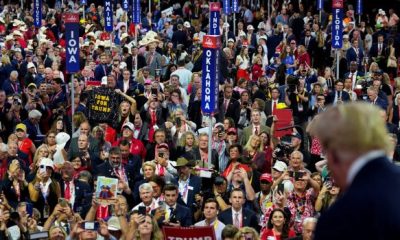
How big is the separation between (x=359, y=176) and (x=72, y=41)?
14.4 meters

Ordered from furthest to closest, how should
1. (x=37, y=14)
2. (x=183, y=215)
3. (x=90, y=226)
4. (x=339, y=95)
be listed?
(x=37, y=14), (x=339, y=95), (x=183, y=215), (x=90, y=226)

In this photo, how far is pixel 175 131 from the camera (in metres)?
15.2

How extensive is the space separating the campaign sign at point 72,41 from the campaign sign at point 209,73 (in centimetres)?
298

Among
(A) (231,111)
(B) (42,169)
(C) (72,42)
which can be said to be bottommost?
(B) (42,169)

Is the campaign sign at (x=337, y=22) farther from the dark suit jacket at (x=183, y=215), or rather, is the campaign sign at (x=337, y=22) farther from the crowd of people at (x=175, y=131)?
the dark suit jacket at (x=183, y=215)

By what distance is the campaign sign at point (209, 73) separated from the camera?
47.0 ft

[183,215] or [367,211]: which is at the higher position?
[367,211]

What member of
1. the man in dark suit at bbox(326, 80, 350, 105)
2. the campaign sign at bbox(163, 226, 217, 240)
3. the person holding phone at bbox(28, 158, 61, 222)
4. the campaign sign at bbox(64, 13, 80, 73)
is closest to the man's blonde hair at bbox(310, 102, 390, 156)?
the campaign sign at bbox(163, 226, 217, 240)

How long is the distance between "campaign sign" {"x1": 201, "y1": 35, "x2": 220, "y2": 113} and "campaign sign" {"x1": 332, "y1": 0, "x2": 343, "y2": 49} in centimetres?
874

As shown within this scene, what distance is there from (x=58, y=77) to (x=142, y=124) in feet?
15.8

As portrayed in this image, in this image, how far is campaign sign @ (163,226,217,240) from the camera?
847 cm

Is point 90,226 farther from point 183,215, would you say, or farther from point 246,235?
point 183,215

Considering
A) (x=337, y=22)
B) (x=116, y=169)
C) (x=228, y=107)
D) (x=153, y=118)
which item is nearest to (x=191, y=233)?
(x=116, y=169)

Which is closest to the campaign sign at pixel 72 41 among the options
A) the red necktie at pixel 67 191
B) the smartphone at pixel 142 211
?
the red necktie at pixel 67 191
